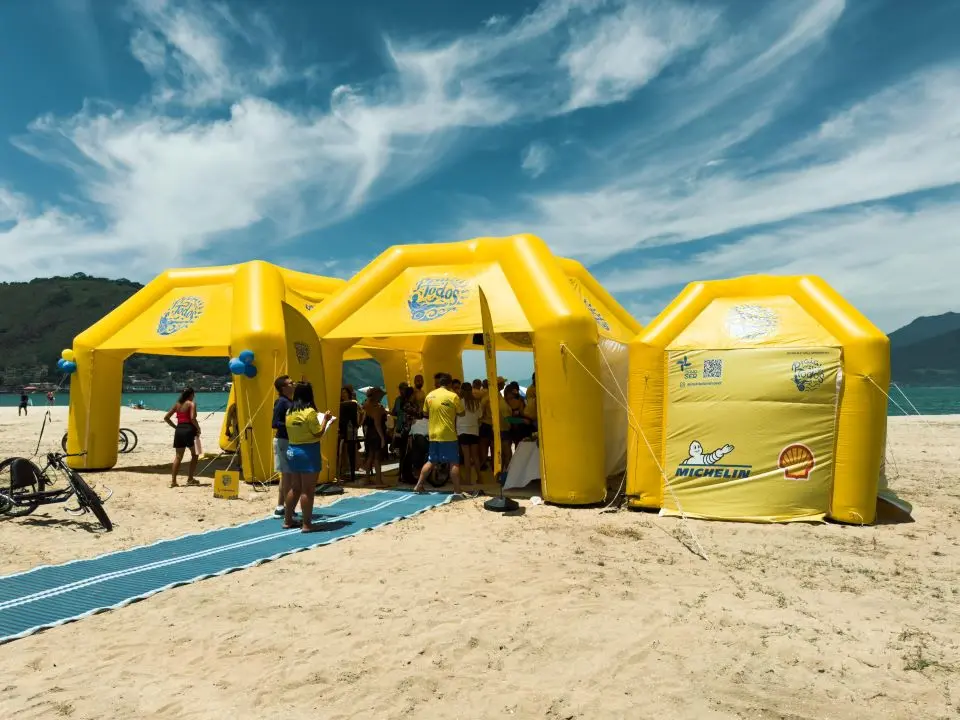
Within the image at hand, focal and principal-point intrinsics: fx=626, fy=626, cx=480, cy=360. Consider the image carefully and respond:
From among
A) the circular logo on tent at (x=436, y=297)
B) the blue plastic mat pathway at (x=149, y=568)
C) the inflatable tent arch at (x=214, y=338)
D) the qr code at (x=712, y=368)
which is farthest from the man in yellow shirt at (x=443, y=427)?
the qr code at (x=712, y=368)

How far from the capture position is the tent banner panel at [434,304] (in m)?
8.48

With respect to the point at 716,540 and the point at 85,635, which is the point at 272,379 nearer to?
the point at 85,635

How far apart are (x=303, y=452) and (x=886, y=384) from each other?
19.9 feet

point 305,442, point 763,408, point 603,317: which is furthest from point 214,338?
point 763,408

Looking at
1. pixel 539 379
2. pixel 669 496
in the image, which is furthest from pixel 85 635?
pixel 669 496

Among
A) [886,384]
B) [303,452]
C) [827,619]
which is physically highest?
[886,384]

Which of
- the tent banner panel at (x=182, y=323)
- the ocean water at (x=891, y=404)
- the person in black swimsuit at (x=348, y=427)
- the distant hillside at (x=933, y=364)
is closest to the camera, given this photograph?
the person in black swimsuit at (x=348, y=427)

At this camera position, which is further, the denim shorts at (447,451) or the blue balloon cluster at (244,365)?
the blue balloon cluster at (244,365)

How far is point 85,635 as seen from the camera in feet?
12.2

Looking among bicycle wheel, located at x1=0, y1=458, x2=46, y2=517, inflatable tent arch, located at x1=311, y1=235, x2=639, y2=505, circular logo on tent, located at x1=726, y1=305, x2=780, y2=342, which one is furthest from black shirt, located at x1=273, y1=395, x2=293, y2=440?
circular logo on tent, located at x1=726, y1=305, x2=780, y2=342

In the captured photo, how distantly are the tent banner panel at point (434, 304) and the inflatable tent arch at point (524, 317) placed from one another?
0.02m

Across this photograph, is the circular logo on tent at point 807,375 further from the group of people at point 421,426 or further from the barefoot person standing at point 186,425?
the barefoot person standing at point 186,425

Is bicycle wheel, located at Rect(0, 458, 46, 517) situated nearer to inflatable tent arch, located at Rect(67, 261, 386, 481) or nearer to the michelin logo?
inflatable tent arch, located at Rect(67, 261, 386, 481)

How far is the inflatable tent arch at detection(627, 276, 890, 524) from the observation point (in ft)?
21.7
